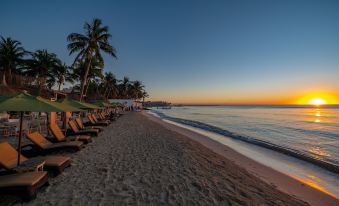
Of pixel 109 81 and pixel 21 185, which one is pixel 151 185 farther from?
pixel 109 81

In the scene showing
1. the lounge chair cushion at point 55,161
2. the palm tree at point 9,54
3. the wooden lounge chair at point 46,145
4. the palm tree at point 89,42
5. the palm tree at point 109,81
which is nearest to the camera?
the lounge chair cushion at point 55,161

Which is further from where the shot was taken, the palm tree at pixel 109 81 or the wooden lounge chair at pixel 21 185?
the palm tree at pixel 109 81

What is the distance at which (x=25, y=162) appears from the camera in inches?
160

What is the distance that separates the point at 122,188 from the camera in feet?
13.0

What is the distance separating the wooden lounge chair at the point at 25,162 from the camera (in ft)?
12.4

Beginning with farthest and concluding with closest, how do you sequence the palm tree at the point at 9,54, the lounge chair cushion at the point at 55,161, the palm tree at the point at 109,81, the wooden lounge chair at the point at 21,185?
the palm tree at the point at 109,81, the palm tree at the point at 9,54, the lounge chair cushion at the point at 55,161, the wooden lounge chair at the point at 21,185

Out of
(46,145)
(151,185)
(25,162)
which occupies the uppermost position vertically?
(25,162)

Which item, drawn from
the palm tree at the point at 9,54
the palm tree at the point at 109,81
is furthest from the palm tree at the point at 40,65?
the palm tree at the point at 109,81

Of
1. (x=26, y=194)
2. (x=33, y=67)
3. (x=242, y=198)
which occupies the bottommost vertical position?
(x=242, y=198)

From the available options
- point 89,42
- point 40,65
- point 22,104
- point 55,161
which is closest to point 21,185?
point 55,161

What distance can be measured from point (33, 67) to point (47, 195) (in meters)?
33.0

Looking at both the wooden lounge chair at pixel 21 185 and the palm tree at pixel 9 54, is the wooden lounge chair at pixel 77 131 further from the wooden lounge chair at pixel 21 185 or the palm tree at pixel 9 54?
the palm tree at pixel 9 54

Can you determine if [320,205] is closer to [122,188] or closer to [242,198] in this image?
[242,198]

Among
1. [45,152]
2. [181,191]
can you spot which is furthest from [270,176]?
[45,152]
